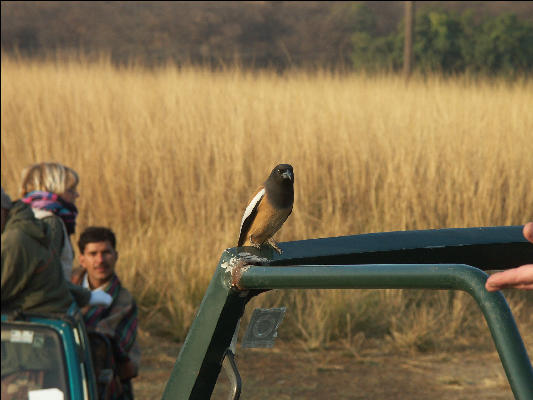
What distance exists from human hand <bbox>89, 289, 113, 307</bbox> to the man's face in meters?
0.14

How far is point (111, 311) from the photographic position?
4.42 metres

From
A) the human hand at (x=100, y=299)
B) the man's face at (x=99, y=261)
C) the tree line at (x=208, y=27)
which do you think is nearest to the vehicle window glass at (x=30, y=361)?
the human hand at (x=100, y=299)

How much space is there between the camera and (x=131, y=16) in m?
46.9

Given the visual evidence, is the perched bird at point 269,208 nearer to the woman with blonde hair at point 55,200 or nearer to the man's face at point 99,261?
the man's face at point 99,261

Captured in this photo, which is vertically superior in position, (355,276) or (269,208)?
(355,276)

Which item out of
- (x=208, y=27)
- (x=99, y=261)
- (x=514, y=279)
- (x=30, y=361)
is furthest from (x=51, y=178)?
(x=208, y=27)

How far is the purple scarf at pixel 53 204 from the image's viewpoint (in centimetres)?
498

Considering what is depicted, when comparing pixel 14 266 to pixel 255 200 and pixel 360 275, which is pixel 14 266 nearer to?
pixel 255 200

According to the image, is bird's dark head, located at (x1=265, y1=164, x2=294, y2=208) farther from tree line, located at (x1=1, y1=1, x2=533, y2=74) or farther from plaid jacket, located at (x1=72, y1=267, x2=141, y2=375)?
tree line, located at (x1=1, y1=1, x2=533, y2=74)

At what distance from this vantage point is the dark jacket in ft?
13.6

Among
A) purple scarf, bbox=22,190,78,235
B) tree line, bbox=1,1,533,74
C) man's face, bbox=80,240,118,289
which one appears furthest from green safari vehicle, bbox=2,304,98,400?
tree line, bbox=1,1,533,74

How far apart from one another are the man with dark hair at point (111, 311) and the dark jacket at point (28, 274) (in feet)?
0.80

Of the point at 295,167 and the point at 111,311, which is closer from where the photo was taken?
the point at 111,311

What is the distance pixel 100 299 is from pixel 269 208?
2.84m
